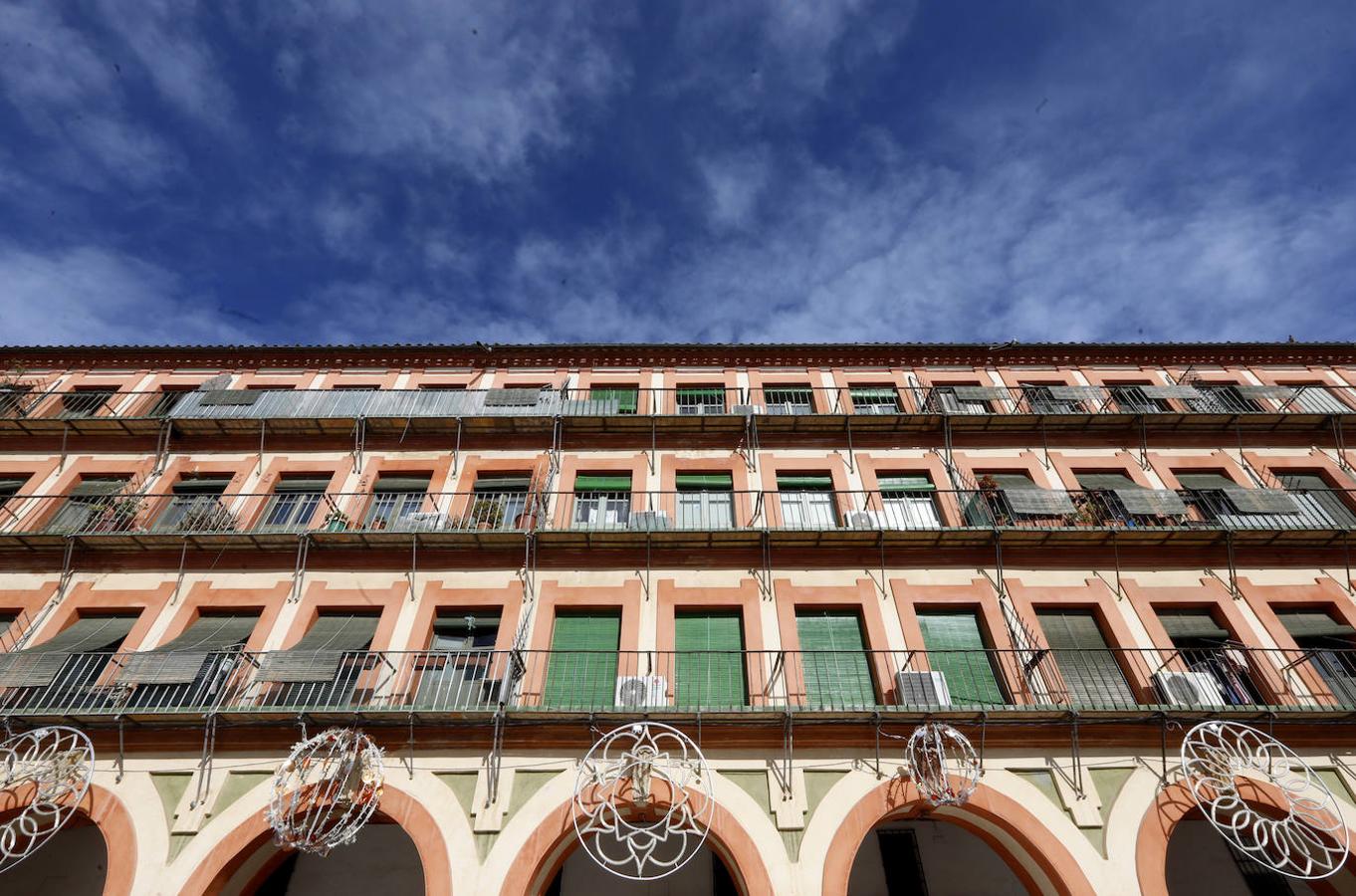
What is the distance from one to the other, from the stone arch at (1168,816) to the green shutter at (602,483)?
511 inches

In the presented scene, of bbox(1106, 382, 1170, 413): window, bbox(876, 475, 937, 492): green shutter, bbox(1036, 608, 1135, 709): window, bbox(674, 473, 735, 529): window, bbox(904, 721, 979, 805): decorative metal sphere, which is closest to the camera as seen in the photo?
bbox(904, 721, 979, 805): decorative metal sphere

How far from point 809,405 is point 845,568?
261 inches

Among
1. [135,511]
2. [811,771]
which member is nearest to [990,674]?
A: [811,771]

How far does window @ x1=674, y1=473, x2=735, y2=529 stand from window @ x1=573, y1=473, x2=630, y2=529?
58.6 inches

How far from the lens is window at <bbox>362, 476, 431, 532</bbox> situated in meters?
17.1

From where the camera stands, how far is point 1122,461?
60.1 feet

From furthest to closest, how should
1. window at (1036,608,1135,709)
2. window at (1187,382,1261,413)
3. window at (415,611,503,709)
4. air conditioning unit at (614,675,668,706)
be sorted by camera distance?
window at (1187,382,1261,413), window at (1036,608,1135,709), window at (415,611,503,709), air conditioning unit at (614,675,668,706)

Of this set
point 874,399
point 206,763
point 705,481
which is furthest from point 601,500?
point 206,763

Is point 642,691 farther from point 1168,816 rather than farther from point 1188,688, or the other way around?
point 1188,688

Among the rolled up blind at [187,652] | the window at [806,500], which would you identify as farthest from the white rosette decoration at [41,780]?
the window at [806,500]

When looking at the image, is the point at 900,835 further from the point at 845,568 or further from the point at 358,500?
the point at 358,500

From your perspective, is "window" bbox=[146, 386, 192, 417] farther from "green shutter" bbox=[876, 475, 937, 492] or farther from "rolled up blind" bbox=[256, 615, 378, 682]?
"green shutter" bbox=[876, 475, 937, 492]

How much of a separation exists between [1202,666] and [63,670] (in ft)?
78.6

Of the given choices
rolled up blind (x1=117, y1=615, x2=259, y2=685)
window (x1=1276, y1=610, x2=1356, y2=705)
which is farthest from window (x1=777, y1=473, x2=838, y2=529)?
rolled up blind (x1=117, y1=615, x2=259, y2=685)
